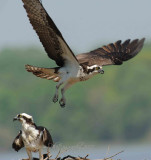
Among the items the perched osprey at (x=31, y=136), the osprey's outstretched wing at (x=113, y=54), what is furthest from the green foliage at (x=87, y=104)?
the perched osprey at (x=31, y=136)

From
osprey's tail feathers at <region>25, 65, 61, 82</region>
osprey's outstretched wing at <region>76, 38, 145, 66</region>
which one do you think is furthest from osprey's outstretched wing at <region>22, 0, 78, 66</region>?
osprey's outstretched wing at <region>76, 38, 145, 66</region>

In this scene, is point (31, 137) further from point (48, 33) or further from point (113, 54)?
point (113, 54)

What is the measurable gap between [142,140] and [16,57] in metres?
17.0

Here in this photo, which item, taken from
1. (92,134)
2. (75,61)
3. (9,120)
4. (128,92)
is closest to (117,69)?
(128,92)

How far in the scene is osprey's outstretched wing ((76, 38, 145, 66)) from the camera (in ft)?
49.4

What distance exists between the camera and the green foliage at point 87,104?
165 ft

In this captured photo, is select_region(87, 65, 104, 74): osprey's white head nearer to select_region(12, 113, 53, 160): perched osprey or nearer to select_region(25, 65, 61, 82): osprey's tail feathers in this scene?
select_region(25, 65, 61, 82): osprey's tail feathers

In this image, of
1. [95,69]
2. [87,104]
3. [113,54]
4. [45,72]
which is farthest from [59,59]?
[87,104]

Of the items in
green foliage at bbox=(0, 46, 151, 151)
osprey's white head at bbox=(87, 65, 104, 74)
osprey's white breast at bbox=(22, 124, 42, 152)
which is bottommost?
green foliage at bbox=(0, 46, 151, 151)

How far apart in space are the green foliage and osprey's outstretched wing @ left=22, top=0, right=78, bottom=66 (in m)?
31.5

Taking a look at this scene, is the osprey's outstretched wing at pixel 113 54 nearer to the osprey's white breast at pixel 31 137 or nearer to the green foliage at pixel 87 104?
the osprey's white breast at pixel 31 137

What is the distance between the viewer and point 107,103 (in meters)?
55.5

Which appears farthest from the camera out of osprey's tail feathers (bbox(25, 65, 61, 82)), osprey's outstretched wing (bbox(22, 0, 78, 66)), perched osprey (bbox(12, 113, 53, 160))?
osprey's tail feathers (bbox(25, 65, 61, 82))

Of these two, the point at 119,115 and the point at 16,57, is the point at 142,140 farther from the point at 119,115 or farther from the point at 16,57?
the point at 16,57
